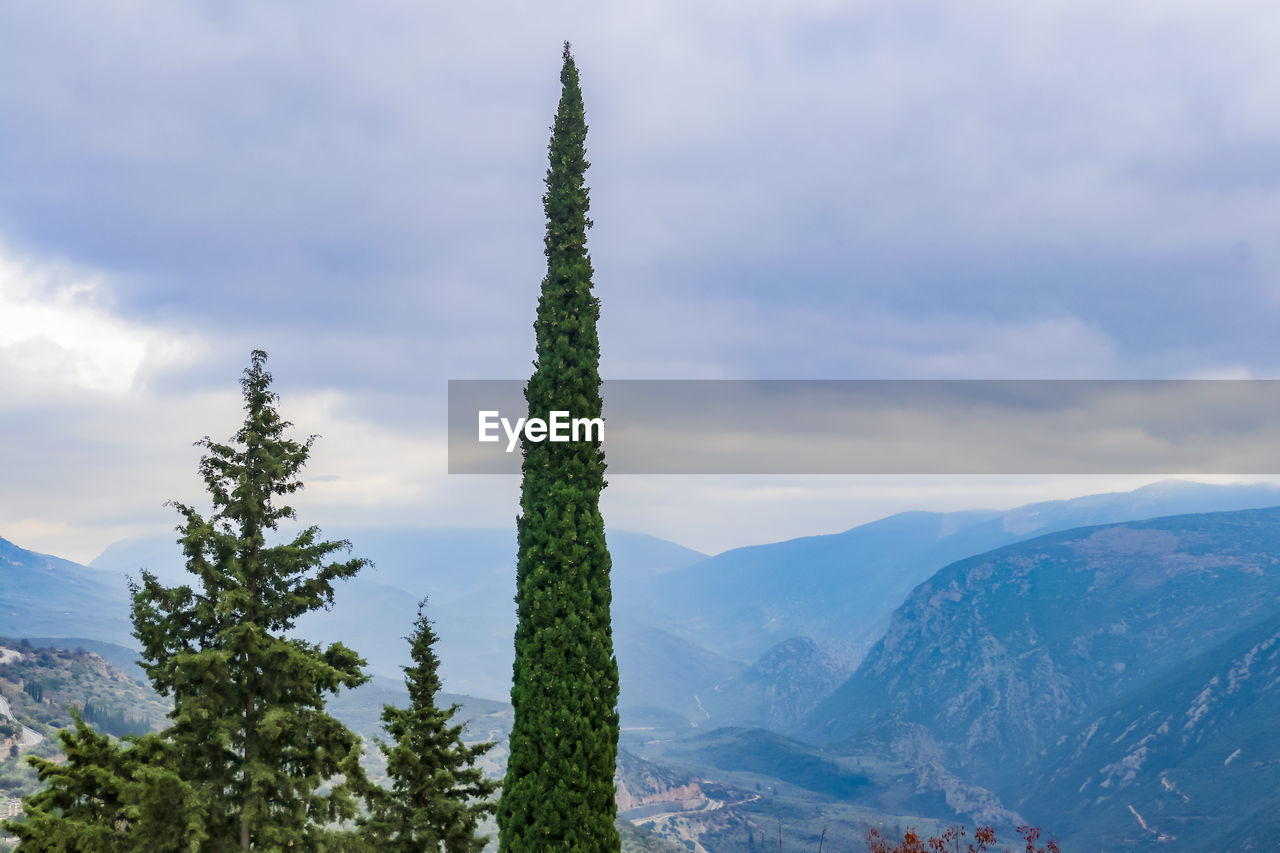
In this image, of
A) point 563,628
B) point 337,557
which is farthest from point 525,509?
point 337,557

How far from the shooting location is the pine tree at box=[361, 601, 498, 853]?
1923 cm

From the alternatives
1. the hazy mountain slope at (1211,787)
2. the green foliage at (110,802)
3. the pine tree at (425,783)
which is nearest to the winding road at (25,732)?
the pine tree at (425,783)

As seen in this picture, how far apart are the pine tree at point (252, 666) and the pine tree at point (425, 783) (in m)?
1.93

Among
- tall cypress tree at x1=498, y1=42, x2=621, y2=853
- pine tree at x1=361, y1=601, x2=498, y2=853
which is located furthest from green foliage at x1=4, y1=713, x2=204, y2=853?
tall cypress tree at x1=498, y1=42, x2=621, y2=853

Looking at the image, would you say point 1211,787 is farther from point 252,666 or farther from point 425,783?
point 252,666

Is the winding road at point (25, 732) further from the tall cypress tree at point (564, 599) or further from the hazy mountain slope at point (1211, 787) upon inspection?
the hazy mountain slope at point (1211, 787)

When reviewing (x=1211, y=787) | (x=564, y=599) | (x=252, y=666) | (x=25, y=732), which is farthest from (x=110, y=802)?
(x=1211, y=787)

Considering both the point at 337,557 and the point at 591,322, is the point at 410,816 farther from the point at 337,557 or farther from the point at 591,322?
the point at 591,322

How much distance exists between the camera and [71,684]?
189 meters

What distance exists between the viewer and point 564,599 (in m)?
A: 18.5

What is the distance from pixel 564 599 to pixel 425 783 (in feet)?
17.8

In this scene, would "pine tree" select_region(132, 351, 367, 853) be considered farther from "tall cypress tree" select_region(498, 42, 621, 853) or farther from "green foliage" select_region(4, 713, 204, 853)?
"tall cypress tree" select_region(498, 42, 621, 853)

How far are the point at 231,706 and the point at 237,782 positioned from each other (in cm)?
137

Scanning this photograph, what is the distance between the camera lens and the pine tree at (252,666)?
1602cm
